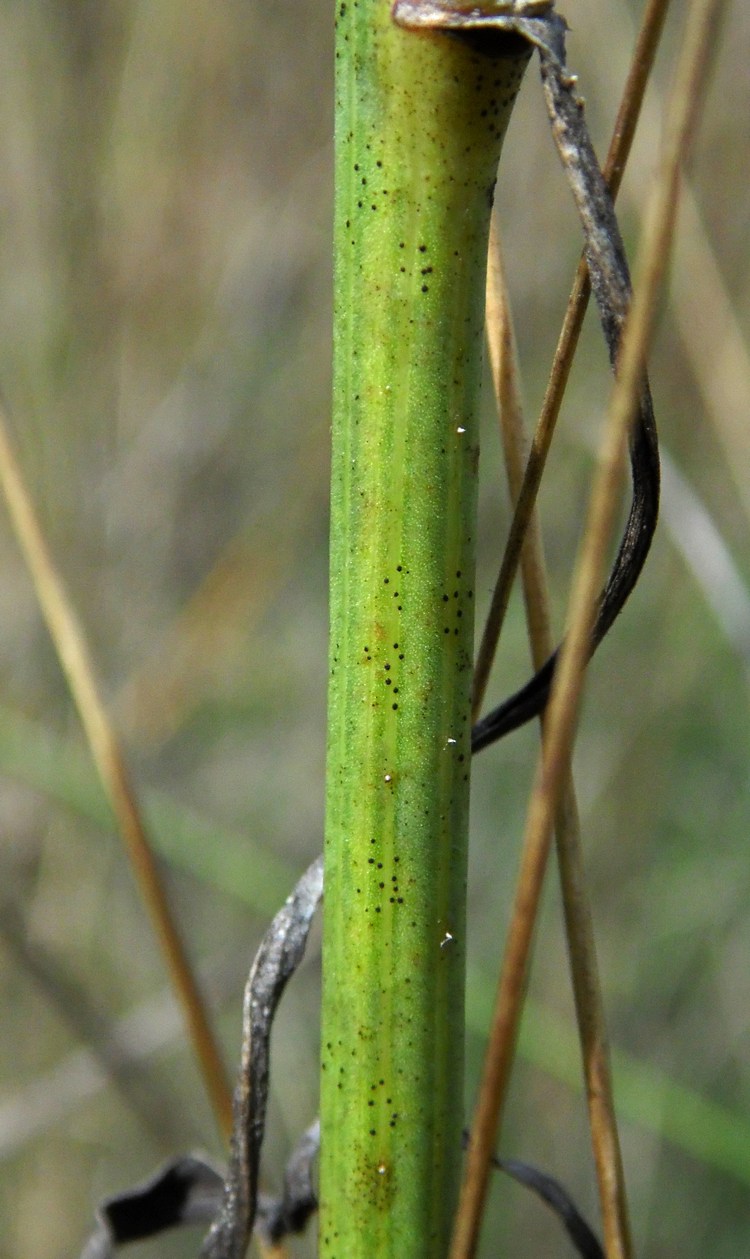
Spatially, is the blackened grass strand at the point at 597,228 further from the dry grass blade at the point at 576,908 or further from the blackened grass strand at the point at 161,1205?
the blackened grass strand at the point at 161,1205

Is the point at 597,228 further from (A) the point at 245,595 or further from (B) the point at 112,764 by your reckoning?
(A) the point at 245,595

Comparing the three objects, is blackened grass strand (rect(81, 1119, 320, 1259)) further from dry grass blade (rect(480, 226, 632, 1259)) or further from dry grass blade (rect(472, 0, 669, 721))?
dry grass blade (rect(472, 0, 669, 721))

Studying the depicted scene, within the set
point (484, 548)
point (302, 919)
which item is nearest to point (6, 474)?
point (302, 919)

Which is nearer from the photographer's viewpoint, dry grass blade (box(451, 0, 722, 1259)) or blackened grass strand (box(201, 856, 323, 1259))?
dry grass blade (box(451, 0, 722, 1259))

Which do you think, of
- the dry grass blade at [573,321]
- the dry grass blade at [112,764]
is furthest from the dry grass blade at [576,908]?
the dry grass blade at [112,764]

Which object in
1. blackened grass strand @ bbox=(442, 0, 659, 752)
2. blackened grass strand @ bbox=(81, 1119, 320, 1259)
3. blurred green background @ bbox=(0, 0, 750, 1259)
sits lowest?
blackened grass strand @ bbox=(81, 1119, 320, 1259)

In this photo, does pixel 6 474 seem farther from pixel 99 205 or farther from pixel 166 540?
pixel 166 540

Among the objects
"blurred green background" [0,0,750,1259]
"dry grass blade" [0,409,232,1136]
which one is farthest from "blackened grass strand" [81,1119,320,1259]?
"blurred green background" [0,0,750,1259]
